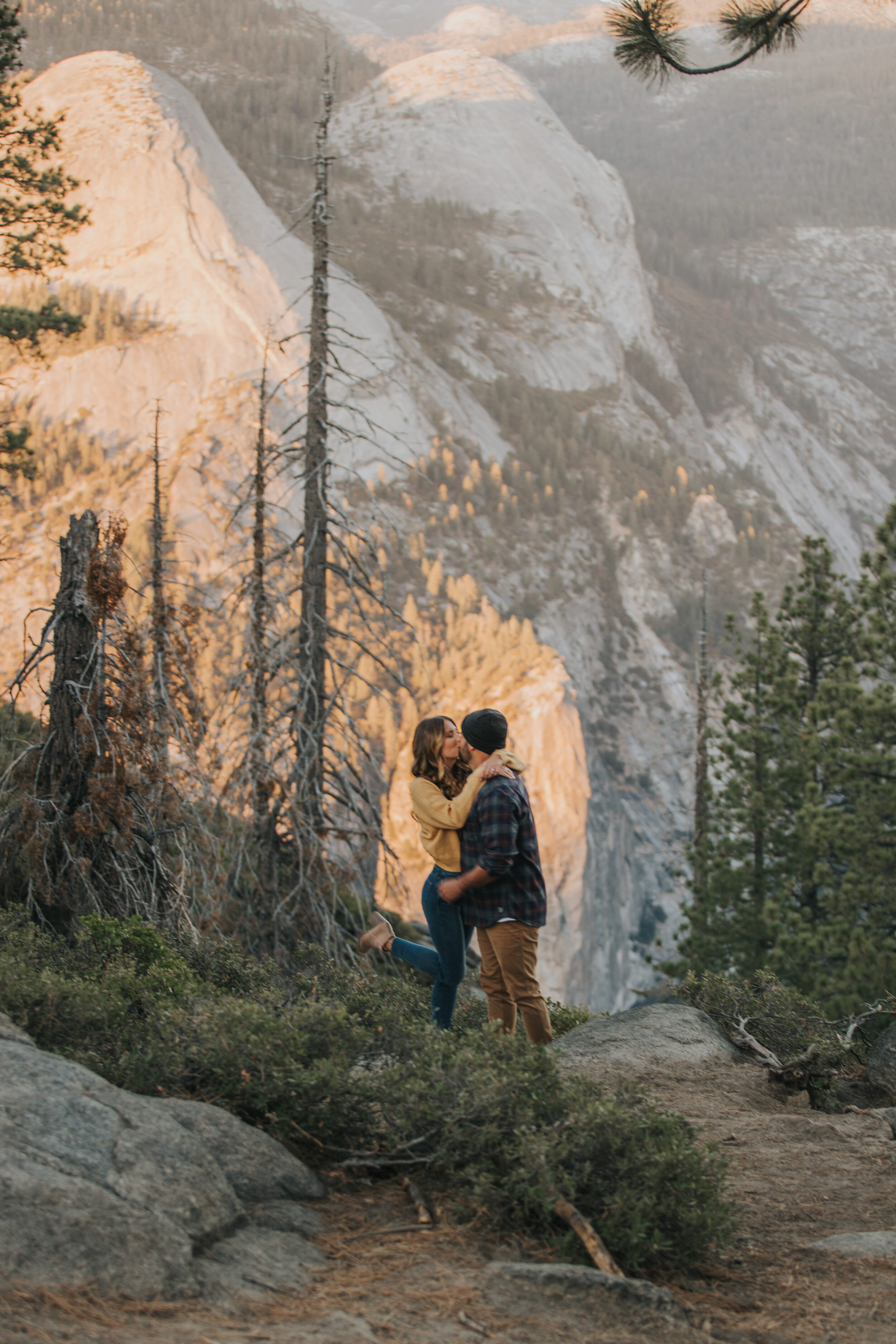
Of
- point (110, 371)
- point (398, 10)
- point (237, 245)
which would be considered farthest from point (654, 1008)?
point (398, 10)

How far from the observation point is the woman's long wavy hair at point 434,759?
17.6 feet

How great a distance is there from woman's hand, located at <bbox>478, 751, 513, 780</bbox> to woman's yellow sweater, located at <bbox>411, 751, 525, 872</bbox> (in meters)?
0.02

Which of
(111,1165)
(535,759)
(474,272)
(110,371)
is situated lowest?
(111,1165)

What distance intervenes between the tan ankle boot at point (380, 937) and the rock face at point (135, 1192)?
200cm

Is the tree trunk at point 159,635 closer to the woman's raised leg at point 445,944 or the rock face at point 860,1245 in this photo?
the woman's raised leg at point 445,944

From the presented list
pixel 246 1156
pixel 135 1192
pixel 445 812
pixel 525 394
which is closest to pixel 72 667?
pixel 445 812

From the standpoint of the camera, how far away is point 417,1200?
3654 millimetres

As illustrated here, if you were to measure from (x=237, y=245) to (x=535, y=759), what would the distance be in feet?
112

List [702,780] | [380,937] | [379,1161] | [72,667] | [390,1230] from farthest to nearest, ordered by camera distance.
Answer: [702,780] → [72,667] → [380,937] → [379,1161] → [390,1230]

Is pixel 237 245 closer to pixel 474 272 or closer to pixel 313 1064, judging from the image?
pixel 474 272

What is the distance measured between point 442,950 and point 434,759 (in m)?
1.01

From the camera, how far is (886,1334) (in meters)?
3.10

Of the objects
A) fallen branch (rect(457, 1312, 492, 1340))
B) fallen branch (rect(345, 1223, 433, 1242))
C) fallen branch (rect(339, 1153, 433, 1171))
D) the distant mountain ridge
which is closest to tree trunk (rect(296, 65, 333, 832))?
fallen branch (rect(339, 1153, 433, 1171))

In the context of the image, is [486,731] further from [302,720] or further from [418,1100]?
[302,720]
